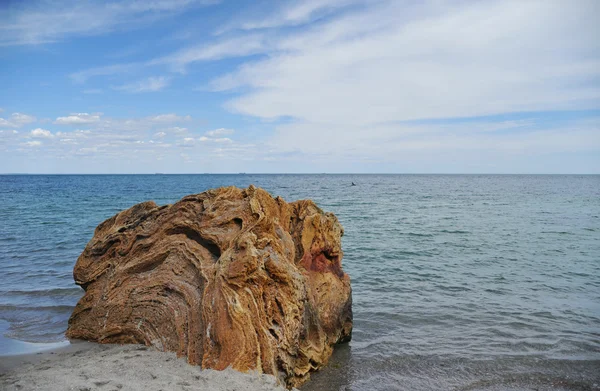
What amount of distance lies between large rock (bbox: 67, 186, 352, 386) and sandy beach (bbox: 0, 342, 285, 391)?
0.78 ft

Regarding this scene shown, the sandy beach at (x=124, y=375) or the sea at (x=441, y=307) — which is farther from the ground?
the sandy beach at (x=124, y=375)

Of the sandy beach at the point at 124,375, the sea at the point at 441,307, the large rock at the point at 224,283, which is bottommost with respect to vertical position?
the sea at the point at 441,307

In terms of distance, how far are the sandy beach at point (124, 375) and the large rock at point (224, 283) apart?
9.4 inches

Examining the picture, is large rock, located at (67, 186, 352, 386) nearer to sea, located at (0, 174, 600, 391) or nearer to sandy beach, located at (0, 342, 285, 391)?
sandy beach, located at (0, 342, 285, 391)

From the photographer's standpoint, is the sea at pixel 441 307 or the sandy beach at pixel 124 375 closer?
the sandy beach at pixel 124 375

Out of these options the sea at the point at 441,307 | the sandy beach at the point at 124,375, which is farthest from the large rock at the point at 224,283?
the sea at the point at 441,307

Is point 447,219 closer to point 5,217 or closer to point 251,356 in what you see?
point 251,356

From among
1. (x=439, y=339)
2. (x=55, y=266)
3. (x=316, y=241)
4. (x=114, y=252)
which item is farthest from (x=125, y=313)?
(x=55, y=266)

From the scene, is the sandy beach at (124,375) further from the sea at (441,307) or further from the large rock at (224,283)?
the sea at (441,307)

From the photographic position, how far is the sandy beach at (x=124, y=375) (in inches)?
225

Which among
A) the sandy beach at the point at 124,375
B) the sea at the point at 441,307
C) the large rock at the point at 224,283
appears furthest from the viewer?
the sea at the point at 441,307

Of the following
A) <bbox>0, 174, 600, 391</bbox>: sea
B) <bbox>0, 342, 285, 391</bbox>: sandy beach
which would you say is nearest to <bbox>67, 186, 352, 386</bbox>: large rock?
<bbox>0, 342, 285, 391</bbox>: sandy beach

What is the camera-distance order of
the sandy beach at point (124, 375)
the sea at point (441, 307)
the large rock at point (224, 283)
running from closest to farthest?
1. the sandy beach at point (124, 375)
2. the large rock at point (224, 283)
3. the sea at point (441, 307)

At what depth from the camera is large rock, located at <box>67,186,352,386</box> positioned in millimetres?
6668
